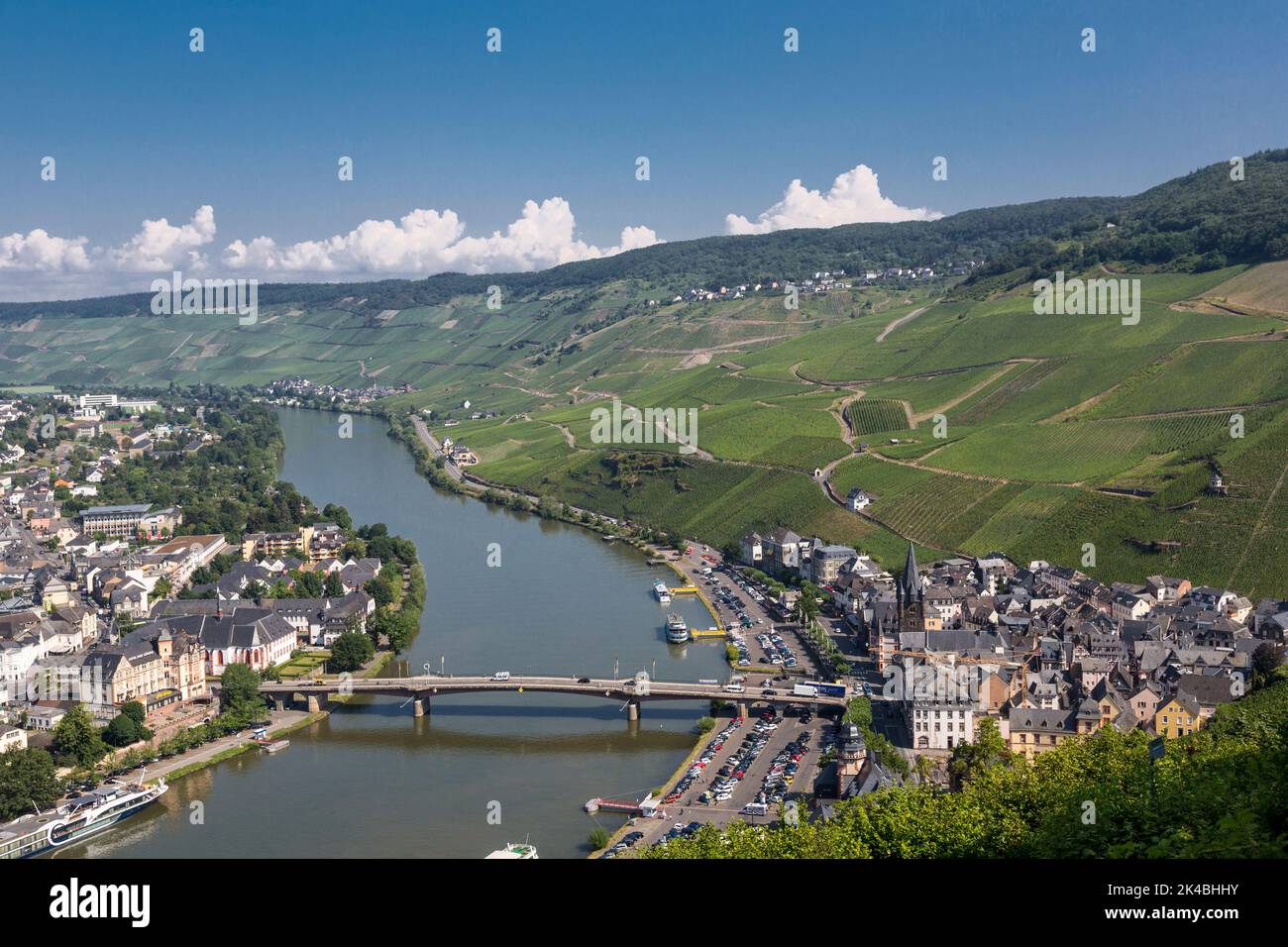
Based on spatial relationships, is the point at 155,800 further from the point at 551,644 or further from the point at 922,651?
the point at 922,651

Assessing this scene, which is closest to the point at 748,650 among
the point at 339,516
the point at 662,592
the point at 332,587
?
the point at 662,592

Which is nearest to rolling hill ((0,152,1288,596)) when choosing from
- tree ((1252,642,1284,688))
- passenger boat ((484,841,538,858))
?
tree ((1252,642,1284,688))

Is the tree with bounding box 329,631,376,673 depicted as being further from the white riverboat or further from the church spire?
the church spire

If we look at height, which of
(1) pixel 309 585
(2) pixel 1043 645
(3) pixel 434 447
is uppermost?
(3) pixel 434 447

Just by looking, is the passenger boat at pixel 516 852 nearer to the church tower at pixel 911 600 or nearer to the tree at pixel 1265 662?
the church tower at pixel 911 600

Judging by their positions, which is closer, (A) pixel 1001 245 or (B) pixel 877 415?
(B) pixel 877 415

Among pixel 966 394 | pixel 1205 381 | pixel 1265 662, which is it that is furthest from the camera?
pixel 966 394

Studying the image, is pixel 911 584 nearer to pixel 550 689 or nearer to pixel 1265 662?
pixel 1265 662
